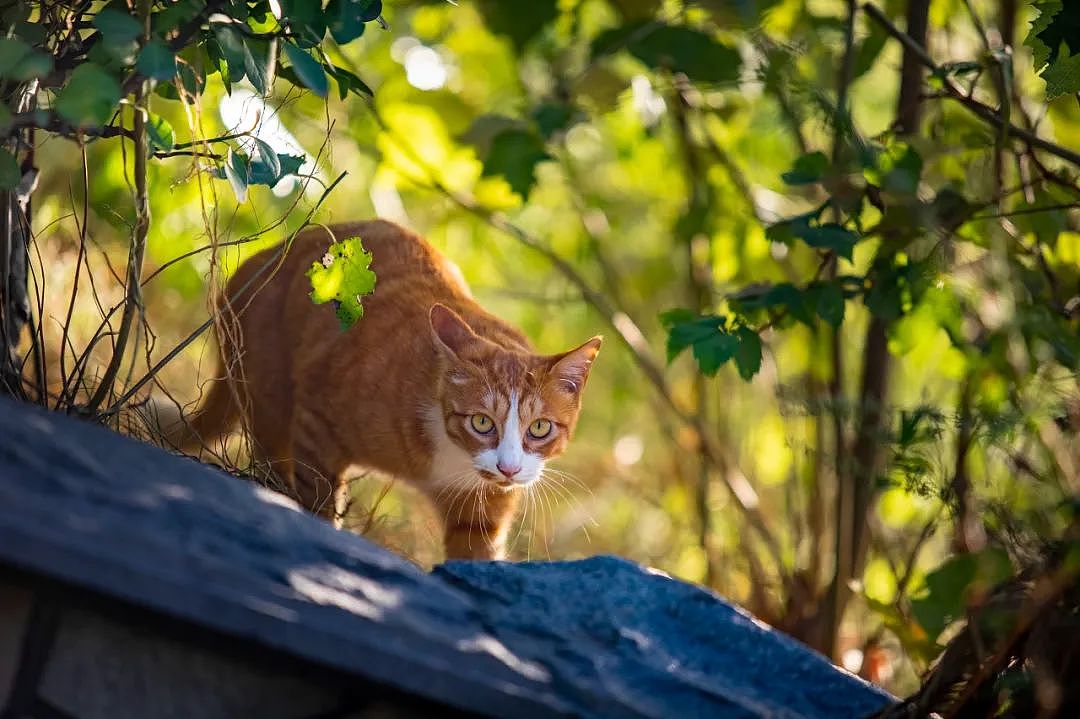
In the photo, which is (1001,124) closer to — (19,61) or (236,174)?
(236,174)

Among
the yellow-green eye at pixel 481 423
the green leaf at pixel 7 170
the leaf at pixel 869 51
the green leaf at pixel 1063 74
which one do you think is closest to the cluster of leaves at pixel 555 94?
the leaf at pixel 869 51

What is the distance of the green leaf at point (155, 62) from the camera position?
1574 mm

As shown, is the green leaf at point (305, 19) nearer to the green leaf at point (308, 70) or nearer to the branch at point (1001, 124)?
the green leaf at point (308, 70)

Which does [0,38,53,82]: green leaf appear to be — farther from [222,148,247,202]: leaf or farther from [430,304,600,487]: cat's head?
[430,304,600,487]: cat's head

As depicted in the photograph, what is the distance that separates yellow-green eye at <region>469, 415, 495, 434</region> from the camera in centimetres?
277

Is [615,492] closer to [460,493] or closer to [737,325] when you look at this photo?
[460,493]

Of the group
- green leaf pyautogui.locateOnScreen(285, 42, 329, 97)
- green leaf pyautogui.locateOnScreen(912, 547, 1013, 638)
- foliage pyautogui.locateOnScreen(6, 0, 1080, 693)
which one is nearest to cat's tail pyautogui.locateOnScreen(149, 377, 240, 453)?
foliage pyautogui.locateOnScreen(6, 0, 1080, 693)

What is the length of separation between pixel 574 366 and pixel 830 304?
0.75 m

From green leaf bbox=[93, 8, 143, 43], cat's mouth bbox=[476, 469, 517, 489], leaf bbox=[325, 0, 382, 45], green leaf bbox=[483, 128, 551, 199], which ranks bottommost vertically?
cat's mouth bbox=[476, 469, 517, 489]

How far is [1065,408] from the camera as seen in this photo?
180 cm

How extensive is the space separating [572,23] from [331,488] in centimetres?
156

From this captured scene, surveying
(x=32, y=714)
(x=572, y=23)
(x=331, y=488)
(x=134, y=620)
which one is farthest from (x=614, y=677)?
(x=572, y=23)

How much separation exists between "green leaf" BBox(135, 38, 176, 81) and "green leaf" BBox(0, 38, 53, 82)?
0.12m

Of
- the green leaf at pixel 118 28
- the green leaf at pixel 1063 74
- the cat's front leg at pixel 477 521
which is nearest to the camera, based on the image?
the green leaf at pixel 118 28
